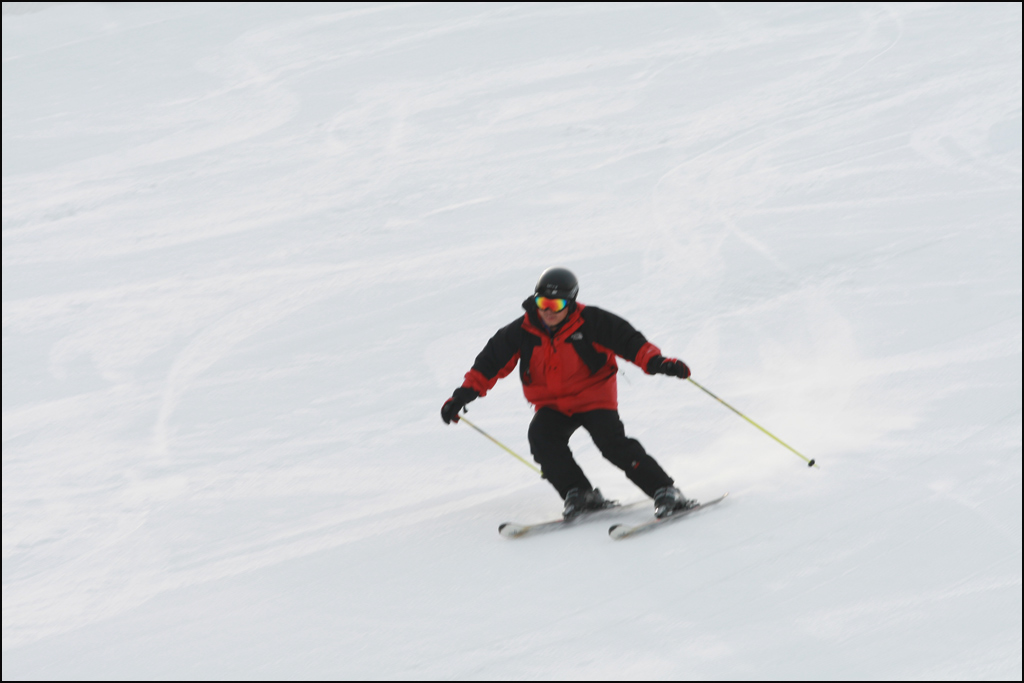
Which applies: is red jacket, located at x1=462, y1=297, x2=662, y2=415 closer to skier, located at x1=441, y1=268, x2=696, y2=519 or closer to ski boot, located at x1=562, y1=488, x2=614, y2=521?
skier, located at x1=441, y1=268, x2=696, y2=519

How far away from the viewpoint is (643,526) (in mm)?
4305

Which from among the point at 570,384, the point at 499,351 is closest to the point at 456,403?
the point at 499,351

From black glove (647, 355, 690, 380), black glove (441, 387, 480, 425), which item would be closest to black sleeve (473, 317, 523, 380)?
black glove (441, 387, 480, 425)

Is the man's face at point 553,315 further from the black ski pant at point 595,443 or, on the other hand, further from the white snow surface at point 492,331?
the white snow surface at point 492,331

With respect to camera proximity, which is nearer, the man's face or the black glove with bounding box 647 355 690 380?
the black glove with bounding box 647 355 690 380

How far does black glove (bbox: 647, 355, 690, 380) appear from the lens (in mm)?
4191

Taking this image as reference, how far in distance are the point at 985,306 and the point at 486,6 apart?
31.2 ft

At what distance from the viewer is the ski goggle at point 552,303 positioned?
4238 millimetres

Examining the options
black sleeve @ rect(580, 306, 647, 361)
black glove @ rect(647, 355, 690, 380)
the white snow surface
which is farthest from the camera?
black sleeve @ rect(580, 306, 647, 361)

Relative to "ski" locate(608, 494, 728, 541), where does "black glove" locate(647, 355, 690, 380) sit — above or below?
above

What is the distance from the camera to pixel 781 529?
4.25 meters

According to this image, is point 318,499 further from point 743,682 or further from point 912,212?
point 912,212

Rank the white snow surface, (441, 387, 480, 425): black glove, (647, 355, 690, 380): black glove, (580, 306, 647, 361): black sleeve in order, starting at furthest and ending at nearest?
1. (441, 387, 480, 425): black glove
2. (580, 306, 647, 361): black sleeve
3. (647, 355, 690, 380): black glove
4. the white snow surface

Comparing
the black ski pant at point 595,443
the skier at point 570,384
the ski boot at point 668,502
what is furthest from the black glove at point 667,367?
the ski boot at point 668,502
